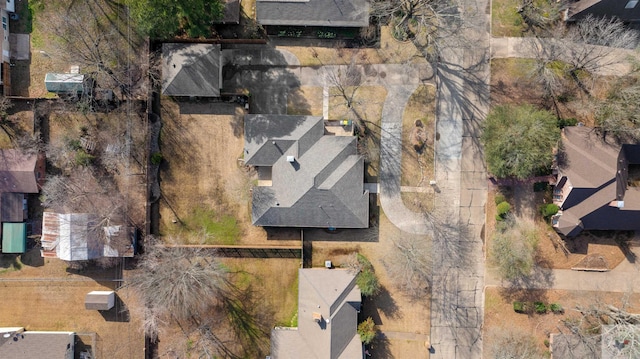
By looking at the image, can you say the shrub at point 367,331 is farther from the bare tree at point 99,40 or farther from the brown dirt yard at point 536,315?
the bare tree at point 99,40

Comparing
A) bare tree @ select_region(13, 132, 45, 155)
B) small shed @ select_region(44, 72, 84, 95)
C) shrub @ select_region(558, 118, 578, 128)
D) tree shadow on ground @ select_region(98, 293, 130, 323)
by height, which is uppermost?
small shed @ select_region(44, 72, 84, 95)

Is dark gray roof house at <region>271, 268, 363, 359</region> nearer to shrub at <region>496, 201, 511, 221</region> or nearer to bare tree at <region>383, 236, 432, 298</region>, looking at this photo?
bare tree at <region>383, 236, 432, 298</region>

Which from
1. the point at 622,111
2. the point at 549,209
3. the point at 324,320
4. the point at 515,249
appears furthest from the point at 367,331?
the point at 622,111

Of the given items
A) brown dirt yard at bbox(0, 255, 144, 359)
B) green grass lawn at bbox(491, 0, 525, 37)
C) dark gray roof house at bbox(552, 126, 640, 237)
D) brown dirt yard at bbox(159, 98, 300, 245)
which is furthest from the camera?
brown dirt yard at bbox(159, 98, 300, 245)

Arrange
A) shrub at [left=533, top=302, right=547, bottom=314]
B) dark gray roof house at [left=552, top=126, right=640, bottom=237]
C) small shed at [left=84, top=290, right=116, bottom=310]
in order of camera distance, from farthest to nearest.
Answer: shrub at [left=533, top=302, right=547, bottom=314] < small shed at [left=84, top=290, right=116, bottom=310] < dark gray roof house at [left=552, top=126, right=640, bottom=237]

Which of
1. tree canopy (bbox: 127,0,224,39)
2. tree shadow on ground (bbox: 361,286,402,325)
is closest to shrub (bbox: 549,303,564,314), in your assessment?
tree shadow on ground (bbox: 361,286,402,325)

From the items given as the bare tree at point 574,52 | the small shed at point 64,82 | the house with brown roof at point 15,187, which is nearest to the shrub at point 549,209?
the bare tree at point 574,52
